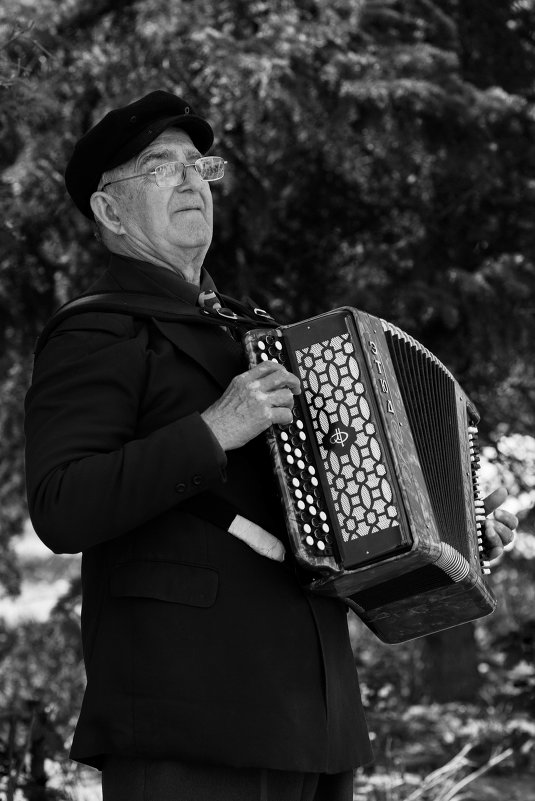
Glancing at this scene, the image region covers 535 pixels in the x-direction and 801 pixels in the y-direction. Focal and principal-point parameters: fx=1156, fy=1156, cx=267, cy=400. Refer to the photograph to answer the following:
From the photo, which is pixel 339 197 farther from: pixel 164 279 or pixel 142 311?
pixel 142 311

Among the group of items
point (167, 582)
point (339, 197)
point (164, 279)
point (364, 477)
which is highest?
point (164, 279)

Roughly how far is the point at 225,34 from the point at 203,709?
2.82m

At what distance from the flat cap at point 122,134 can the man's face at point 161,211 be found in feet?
0.10

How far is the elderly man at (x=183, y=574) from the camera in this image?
205cm

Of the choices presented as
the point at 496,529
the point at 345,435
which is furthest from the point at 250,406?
the point at 496,529

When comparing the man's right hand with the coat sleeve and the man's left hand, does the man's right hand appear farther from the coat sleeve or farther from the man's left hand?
the man's left hand

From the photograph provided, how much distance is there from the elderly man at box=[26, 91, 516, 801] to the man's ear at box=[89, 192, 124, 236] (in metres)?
0.30

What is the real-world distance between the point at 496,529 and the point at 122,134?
1.24 meters

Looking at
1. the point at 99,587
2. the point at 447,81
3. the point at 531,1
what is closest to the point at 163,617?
the point at 99,587

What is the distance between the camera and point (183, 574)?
6.93 ft

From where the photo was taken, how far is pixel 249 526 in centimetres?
217

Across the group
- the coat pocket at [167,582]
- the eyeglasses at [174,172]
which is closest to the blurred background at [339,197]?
the eyeglasses at [174,172]

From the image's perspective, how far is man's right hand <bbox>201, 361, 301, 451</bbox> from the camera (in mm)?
2113

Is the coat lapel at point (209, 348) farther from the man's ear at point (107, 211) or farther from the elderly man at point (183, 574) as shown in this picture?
the man's ear at point (107, 211)
